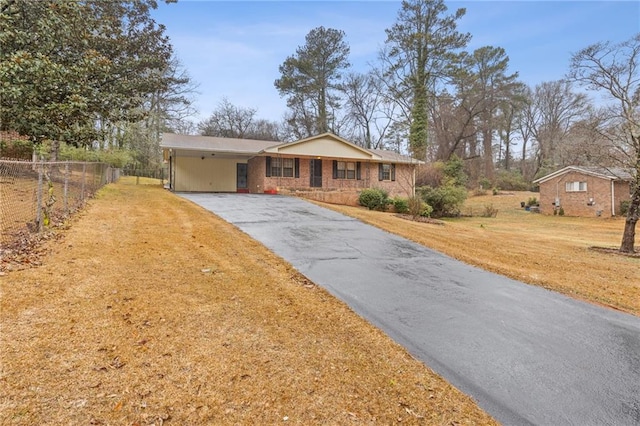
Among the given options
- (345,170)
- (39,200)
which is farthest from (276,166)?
(39,200)

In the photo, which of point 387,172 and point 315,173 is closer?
point 315,173

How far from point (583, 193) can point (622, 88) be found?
55.3ft

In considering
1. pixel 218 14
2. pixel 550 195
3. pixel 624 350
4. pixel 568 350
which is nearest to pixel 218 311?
pixel 568 350

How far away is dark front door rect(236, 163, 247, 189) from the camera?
21422 mm

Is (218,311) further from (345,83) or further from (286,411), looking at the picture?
(345,83)

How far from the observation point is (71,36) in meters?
8.55

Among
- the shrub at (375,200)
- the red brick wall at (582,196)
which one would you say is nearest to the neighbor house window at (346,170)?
the shrub at (375,200)

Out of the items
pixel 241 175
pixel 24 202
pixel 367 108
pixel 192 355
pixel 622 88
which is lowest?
pixel 192 355

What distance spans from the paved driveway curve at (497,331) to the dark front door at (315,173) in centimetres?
1361

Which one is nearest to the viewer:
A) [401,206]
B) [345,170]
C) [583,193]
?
[401,206]

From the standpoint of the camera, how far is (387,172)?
2291 cm

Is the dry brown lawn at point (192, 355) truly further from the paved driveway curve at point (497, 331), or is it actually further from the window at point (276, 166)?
the window at point (276, 166)

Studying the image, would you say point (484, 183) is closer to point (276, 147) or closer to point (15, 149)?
point (276, 147)

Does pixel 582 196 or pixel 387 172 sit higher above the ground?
pixel 387 172
